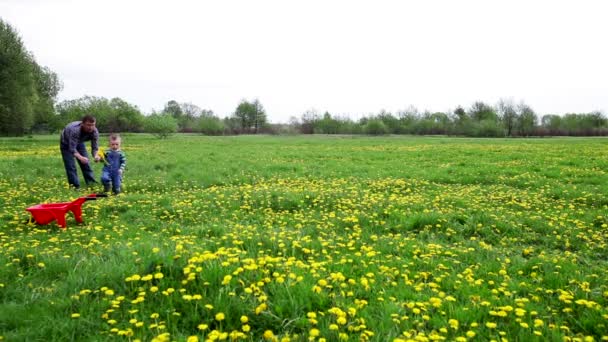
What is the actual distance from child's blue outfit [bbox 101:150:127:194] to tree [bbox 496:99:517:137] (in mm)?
92795

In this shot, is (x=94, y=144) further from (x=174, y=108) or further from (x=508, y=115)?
(x=174, y=108)

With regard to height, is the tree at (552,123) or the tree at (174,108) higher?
the tree at (174,108)

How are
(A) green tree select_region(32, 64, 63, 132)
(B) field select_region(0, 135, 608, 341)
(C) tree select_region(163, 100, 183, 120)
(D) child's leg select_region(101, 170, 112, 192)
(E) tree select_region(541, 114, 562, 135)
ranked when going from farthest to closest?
(C) tree select_region(163, 100, 183, 120) → (E) tree select_region(541, 114, 562, 135) → (A) green tree select_region(32, 64, 63, 132) → (D) child's leg select_region(101, 170, 112, 192) → (B) field select_region(0, 135, 608, 341)

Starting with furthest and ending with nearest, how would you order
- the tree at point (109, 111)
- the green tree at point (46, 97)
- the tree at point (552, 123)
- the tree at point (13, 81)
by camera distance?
1. the tree at point (552, 123)
2. the tree at point (109, 111)
3. the green tree at point (46, 97)
4. the tree at point (13, 81)

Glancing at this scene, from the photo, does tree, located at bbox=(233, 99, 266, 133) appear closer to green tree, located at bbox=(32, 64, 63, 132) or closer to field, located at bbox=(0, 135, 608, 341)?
green tree, located at bbox=(32, 64, 63, 132)

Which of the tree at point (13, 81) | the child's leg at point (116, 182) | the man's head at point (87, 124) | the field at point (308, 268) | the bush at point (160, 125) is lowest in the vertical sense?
the field at point (308, 268)

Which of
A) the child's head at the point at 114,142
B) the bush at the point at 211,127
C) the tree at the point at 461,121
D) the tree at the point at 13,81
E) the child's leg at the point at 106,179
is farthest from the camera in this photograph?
the bush at the point at 211,127

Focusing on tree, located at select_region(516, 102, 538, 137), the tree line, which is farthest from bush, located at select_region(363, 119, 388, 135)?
tree, located at select_region(516, 102, 538, 137)

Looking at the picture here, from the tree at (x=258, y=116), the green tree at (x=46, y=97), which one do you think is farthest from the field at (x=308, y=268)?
the tree at (x=258, y=116)

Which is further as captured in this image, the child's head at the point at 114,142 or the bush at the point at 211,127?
the bush at the point at 211,127

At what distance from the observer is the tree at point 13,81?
36.1 metres

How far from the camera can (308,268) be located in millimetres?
4781

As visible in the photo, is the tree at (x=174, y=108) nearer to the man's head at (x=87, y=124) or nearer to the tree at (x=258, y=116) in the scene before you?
the tree at (x=258, y=116)

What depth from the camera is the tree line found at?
37656mm
